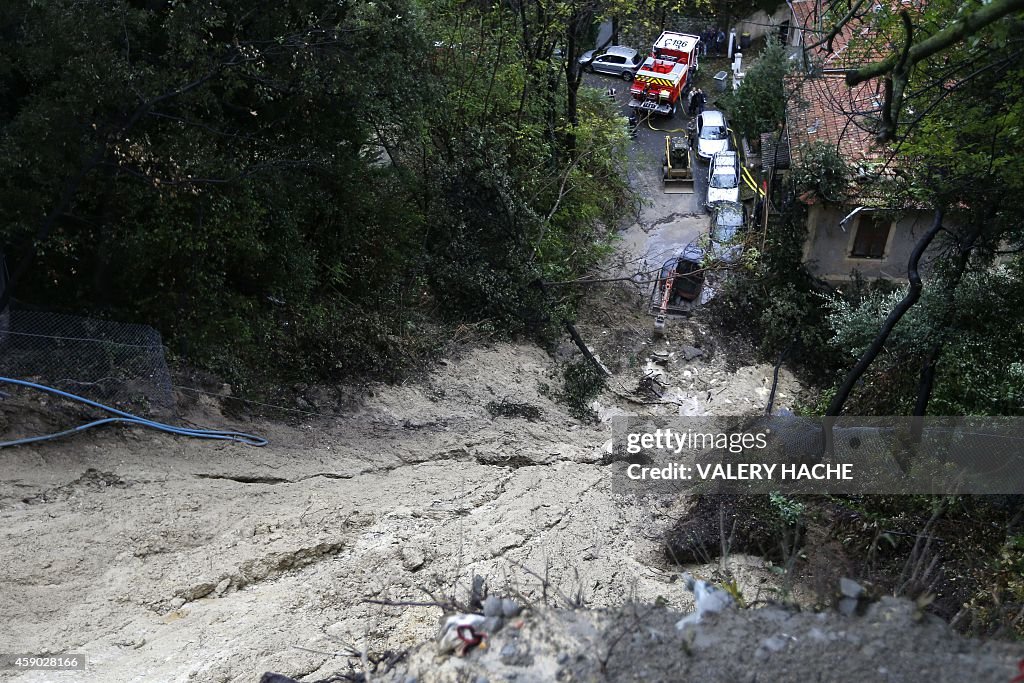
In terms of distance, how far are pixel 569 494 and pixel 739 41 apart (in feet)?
71.4

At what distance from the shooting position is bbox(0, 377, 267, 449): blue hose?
9.16 m

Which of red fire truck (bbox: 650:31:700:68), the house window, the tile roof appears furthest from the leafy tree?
the house window

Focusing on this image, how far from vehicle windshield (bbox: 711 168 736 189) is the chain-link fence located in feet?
49.3

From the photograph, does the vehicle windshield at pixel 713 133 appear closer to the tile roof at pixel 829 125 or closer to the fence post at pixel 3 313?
the tile roof at pixel 829 125

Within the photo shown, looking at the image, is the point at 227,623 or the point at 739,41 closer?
the point at 227,623

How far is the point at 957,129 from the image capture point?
1011cm

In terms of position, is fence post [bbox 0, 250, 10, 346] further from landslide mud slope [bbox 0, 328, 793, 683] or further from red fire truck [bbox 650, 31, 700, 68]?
red fire truck [bbox 650, 31, 700, 68]

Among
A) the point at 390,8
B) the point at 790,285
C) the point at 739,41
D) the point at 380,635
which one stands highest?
the point at 739,41

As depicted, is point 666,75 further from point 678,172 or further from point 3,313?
point 3,313

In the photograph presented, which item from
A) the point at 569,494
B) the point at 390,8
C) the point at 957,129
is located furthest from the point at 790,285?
the point at 390,8

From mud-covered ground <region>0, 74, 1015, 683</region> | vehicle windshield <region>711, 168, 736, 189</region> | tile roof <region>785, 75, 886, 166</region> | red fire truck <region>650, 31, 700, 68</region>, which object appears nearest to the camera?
mud-covered ground <region>0, 74, 1015, 683</region>

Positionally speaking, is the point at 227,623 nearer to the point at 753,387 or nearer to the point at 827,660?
the point at 827,660

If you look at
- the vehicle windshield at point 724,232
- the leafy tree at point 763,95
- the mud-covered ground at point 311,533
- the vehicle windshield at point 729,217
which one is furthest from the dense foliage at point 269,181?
the leafy tree at point 763,95

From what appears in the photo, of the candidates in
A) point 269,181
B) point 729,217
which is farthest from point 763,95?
point 269,181
